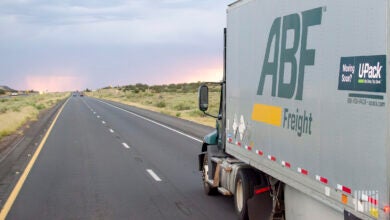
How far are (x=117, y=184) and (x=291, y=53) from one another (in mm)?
7240

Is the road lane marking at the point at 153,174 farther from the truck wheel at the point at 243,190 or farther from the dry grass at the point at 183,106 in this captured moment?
the dry grass at the point at 183,106

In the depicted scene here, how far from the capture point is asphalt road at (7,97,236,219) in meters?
10.2

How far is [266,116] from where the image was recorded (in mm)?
8047

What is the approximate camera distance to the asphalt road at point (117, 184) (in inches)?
404

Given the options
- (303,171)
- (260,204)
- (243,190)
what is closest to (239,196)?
(243,190)

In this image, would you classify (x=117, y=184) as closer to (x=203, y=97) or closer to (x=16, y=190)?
(x=16, y=190)

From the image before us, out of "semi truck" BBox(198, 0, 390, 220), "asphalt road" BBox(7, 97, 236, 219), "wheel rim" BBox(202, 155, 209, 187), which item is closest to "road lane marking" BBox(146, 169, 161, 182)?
"asphalt road" BBox(7, 97, 236, 219)

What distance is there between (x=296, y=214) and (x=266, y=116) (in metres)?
1.48

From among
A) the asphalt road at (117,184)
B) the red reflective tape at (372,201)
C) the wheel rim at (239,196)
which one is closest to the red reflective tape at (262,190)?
the wheel rim at (239,196)

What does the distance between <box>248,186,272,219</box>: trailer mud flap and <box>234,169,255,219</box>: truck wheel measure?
9 centimetres

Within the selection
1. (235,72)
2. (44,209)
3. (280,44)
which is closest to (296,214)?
(280,44)

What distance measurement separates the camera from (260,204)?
8.77 m

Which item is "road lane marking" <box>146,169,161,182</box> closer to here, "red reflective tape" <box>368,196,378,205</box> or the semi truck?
the semi truck

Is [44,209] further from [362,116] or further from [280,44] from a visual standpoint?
[362,116]
